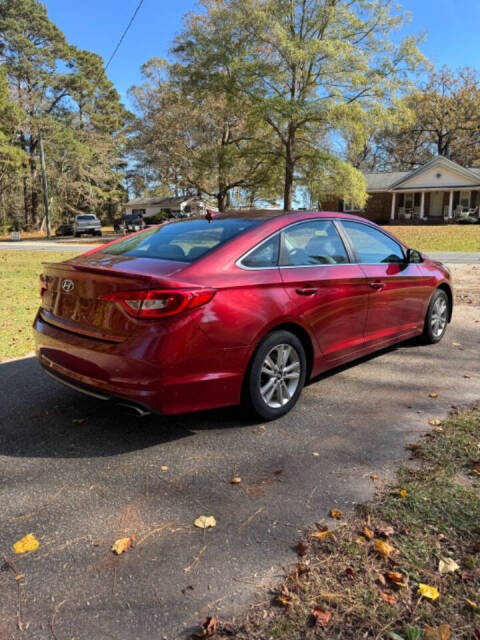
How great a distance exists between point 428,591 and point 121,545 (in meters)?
1.41

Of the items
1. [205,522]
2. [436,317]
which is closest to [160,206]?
[436,317]

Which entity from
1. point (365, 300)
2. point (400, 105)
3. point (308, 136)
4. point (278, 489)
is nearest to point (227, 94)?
point (308, 136)

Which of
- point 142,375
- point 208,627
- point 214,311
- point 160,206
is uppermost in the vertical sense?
point 160,206

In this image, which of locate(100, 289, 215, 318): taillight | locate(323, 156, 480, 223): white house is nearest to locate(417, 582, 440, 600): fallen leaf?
locate(100, 289, 215, 318): taillight

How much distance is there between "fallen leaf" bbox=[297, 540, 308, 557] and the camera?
2.37 meters

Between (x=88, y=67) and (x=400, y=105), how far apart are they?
36.9 metres

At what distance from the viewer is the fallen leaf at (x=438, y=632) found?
1.92 meters

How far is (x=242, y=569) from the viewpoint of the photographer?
7.47 ft

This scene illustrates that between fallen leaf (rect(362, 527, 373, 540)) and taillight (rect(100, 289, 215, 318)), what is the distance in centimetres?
158

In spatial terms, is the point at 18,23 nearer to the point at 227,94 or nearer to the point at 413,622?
the point at 227,94

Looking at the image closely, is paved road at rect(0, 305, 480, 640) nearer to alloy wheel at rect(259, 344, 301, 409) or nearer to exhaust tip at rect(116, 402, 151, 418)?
alloy wheel at rect(259, 344, 301, 409)

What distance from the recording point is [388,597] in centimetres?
211

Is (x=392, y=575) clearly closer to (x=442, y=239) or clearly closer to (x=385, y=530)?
(x=385, y=530)

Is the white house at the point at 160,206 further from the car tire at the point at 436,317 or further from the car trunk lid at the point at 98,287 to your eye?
the car trunk lid at the point at 98,287
